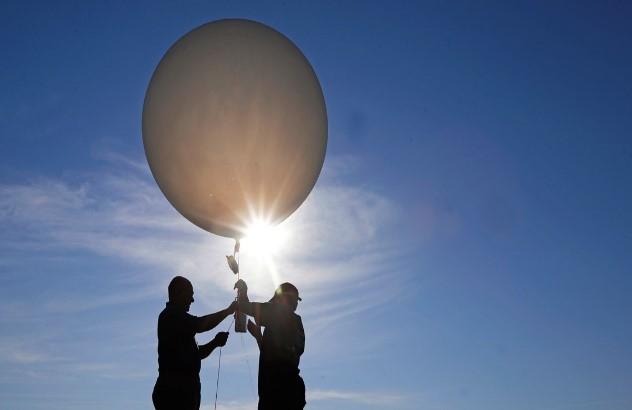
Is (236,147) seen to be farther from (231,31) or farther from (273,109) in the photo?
(231,31)

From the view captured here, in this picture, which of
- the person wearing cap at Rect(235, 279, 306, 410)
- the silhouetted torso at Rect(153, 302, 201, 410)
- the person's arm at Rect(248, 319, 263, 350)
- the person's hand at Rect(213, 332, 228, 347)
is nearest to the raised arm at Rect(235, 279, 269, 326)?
the person wearing cap at Rect(235, 279, 306, 410)

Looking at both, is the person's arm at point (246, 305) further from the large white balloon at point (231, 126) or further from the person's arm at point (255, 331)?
the large white balloon at point (231, 126)

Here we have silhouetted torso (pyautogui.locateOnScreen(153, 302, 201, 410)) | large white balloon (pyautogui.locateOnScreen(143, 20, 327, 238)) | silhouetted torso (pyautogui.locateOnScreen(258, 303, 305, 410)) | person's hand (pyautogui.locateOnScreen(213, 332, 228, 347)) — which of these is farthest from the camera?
person's hand (pyautogui.locateOnScreen(213, 332, 228, 347))

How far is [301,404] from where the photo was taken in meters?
5.71

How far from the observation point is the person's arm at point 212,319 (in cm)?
540

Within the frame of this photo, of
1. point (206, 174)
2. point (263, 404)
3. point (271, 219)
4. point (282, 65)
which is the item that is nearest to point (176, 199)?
point (206, 174)

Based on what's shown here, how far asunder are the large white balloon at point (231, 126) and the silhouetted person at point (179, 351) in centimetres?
78

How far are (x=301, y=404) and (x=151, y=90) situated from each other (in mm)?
3309

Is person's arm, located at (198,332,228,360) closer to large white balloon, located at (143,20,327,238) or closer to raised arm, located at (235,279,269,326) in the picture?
raised arm, located at (235,279,269,326)

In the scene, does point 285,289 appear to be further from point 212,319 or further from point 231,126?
point 231,126

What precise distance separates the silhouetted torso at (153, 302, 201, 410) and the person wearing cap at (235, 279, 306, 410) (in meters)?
0.55

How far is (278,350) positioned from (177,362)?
94 cm

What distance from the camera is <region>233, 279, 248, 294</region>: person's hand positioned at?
18.5 ft

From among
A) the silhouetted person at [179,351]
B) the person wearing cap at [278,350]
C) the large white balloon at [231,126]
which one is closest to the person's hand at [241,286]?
the person wearing cap at [278,350]
